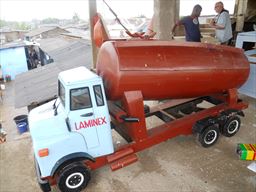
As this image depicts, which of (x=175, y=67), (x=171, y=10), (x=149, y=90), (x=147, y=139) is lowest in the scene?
(x=147, y=139)

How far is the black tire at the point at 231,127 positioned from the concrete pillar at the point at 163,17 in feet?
11.2

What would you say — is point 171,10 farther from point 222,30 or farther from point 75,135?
point 75,135

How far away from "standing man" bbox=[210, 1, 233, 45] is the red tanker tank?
2.02m

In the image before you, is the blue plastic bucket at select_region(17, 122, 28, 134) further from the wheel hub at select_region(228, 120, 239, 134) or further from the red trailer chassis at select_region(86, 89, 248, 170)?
the wheel hub at select_region(228, 120, 239, 134)

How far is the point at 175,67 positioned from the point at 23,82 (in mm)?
8199

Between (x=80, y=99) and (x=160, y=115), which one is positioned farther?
(x=160, y=115)

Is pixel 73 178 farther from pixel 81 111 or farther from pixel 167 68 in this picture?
pixel 167 68

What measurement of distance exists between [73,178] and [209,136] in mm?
3121

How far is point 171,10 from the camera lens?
23.4 feet

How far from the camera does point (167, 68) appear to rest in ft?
14.4

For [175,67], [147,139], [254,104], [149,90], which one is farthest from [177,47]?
[254,104]

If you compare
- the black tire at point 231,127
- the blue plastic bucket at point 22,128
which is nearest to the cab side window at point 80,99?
the black tire at point 231,127

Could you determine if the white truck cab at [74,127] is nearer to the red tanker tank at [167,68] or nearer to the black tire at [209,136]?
the red tanker tank at [167,68]

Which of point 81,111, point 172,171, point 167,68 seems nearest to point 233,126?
point 172,171
